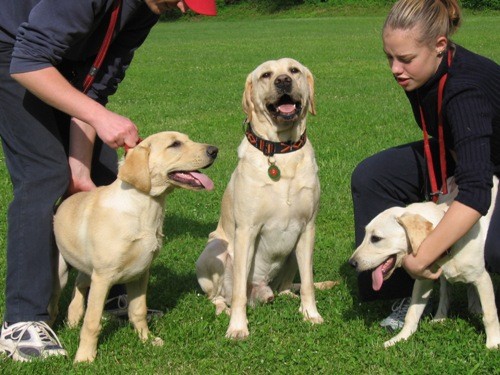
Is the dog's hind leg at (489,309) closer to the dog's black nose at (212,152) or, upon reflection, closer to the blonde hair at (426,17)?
the blonde hair at (426,17)

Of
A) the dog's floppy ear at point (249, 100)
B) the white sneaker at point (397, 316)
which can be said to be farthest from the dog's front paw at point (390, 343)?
the dog's floppy ear at point (249, 100)

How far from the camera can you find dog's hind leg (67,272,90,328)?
15.3ft

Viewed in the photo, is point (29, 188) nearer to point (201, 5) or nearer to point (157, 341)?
point (157, 341)

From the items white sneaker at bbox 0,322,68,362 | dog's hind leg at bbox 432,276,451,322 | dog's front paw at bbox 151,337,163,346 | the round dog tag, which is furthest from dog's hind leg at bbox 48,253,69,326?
dog's hind leg at bbox 432,276,451,322

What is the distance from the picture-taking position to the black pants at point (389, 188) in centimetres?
481

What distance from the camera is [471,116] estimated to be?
3.93 metres

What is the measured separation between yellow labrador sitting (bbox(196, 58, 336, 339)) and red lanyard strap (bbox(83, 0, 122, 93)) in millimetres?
1149

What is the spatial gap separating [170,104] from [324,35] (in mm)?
19015

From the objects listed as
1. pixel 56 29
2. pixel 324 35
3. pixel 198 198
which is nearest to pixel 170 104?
pixel 198 198

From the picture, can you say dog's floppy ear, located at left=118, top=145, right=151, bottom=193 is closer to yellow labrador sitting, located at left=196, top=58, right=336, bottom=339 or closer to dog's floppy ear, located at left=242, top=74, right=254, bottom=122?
yellow labrador sitting, located at left=196, top=58, right=336, bottom=339

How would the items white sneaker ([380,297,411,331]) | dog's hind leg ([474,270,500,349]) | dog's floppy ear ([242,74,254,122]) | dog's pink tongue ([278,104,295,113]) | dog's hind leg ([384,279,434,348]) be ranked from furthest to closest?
dog's floppy ear ([242,74,254,122]), dog's pink tongue ([278,104,295,113]), white sneaker ([380,297,411,331]), dog's hind leg ([384,279,434,348]), dog's hind leg ([474,270,500,349])

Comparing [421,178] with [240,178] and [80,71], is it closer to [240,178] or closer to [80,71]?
[240,178]

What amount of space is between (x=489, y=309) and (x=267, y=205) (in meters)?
1.50

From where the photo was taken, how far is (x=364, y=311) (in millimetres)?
4887
